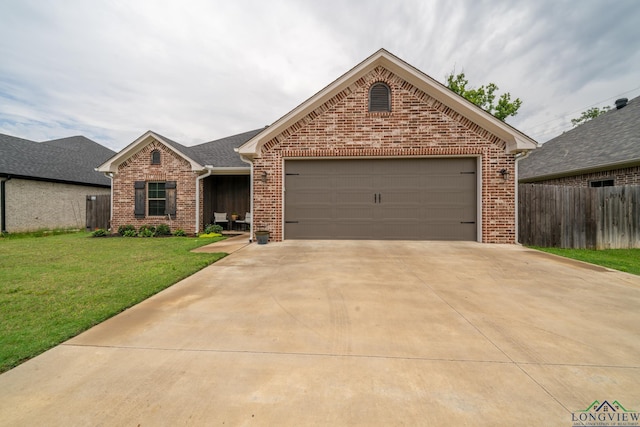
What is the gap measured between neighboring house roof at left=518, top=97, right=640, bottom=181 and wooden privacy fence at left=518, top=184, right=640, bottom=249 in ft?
5.53

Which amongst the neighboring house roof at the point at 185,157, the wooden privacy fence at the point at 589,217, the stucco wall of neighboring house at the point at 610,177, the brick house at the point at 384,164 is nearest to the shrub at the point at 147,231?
the neighboring house roof at the point at 185,157

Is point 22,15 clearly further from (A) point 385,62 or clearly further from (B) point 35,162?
(A) point 385,62

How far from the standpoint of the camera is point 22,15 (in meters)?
8.39

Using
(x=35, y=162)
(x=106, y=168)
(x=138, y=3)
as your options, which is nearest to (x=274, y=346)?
(x=138, y=3)

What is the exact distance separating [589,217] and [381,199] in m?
6.06

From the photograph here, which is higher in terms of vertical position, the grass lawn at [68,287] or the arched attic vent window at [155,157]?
the arched attic vent window at [155,157]

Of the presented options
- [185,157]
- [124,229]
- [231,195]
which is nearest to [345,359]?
[185,157]

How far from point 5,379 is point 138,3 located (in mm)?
10274

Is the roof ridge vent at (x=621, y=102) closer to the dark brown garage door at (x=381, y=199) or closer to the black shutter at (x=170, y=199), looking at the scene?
the dark brown garage door at (x=381, y=199)

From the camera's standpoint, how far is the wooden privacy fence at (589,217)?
784 cm

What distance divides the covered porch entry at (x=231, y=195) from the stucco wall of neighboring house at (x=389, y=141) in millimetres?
4799

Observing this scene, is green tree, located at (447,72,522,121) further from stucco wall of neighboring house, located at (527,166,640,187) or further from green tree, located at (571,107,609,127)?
green tree, located at (571,107,609,127)

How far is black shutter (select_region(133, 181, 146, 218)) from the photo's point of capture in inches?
451

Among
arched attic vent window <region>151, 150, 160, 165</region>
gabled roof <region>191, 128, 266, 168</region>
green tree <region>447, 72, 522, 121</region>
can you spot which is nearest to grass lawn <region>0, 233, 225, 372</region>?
arched attic vent window <region>151, 150, 160, 165</region>
